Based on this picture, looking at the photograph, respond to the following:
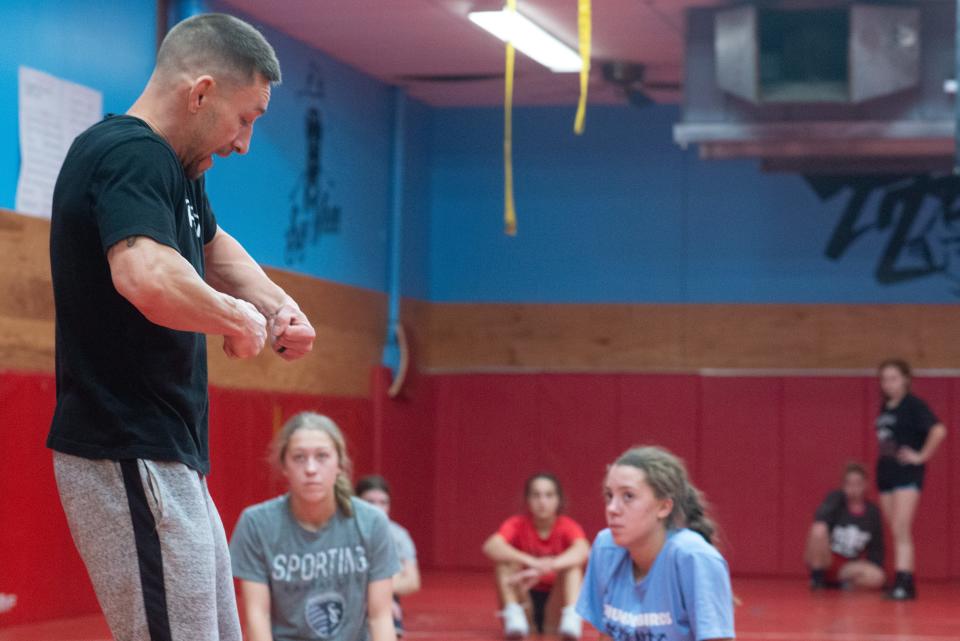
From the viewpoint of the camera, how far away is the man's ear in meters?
2.44

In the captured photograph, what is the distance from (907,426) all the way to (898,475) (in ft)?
1.16

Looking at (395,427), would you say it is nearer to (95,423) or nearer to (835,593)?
(835,593)

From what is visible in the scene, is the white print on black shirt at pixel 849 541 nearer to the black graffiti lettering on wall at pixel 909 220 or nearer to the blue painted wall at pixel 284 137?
the black graffiti lettering on wall at pixel 909 220

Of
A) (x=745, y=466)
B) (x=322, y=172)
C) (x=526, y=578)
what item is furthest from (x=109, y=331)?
(x=745, y=466)

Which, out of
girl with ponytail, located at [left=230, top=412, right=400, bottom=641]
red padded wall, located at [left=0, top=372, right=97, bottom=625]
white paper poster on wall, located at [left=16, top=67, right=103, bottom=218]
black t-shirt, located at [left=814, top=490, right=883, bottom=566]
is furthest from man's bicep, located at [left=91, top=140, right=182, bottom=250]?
black t-shirt, located at [left=814, top=490, right=883, bottom=566]

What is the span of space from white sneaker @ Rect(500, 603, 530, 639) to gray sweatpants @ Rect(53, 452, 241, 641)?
5703mm

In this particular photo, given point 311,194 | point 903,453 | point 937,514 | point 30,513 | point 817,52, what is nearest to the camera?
point 30,513

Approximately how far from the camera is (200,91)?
245cm

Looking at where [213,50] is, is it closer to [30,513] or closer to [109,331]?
[109,331]

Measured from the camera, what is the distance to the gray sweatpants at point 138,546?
7.61 feet

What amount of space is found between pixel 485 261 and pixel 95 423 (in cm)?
1079

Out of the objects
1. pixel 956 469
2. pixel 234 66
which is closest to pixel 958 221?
pixel 956 469

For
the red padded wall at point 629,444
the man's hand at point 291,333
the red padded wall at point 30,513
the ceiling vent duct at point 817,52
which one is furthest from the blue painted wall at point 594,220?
the man's hand at point 291,333

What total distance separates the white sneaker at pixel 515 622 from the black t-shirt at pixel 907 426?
348 cm
